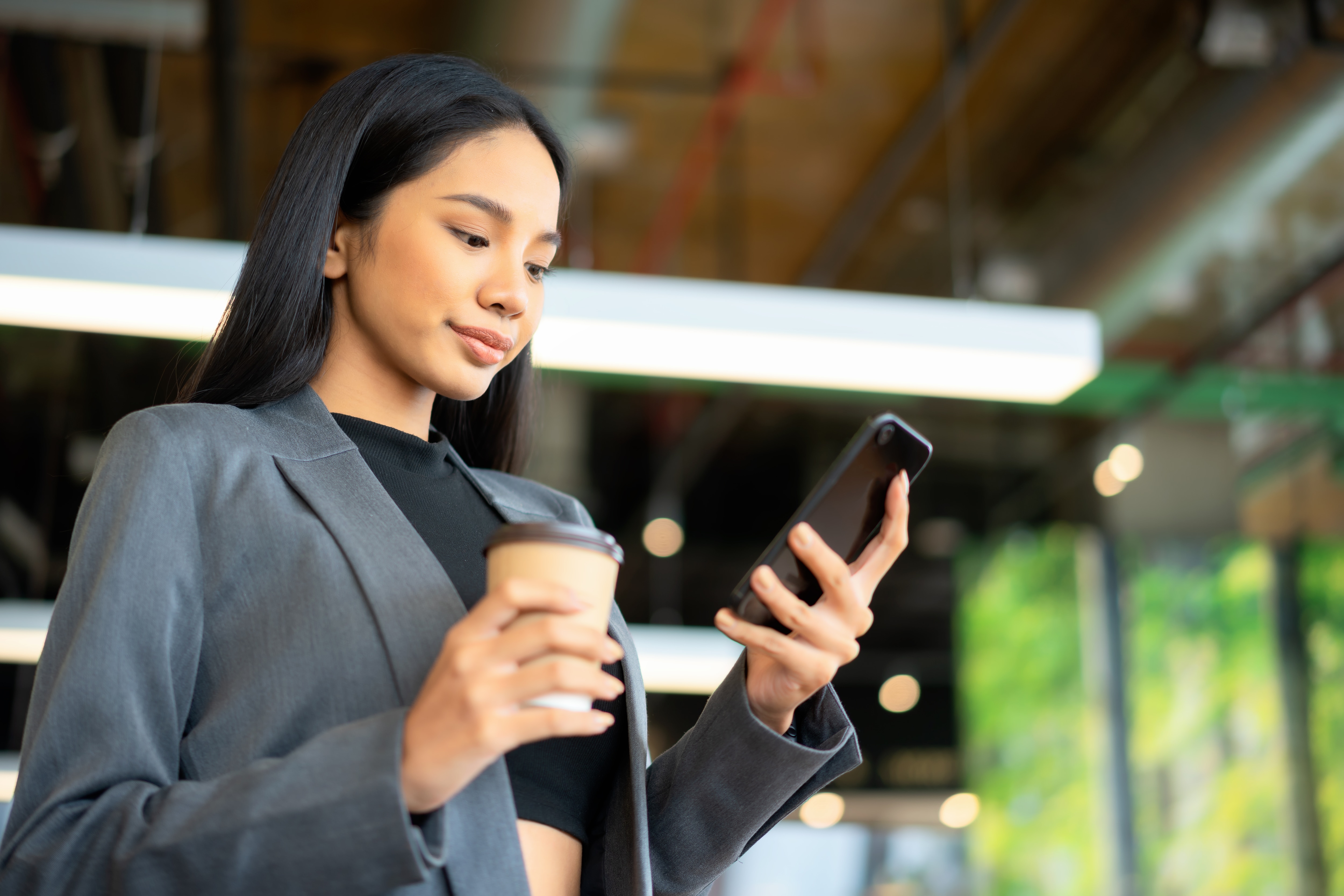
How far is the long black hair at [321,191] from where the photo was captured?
1.00 m

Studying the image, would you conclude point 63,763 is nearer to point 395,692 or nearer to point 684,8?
point 395,692

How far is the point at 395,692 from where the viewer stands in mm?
837

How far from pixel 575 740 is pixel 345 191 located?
0.47 m

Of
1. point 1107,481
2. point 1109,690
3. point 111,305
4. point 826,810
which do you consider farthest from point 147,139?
Result: point 826,810

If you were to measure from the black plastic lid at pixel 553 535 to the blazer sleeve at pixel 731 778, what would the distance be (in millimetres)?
288

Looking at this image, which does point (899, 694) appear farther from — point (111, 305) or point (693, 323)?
point (111, 305)

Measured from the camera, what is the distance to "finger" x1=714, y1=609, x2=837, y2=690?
88 cm

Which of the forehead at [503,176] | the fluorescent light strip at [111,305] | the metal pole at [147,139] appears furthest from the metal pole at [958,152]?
the forehead at [503,176]

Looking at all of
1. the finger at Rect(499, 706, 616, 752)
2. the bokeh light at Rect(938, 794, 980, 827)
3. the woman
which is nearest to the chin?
the woman

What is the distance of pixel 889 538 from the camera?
3.06ft

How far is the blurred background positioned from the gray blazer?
4.65 ft

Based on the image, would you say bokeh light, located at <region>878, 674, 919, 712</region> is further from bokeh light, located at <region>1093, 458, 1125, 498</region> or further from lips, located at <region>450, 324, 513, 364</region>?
lips, located at <region>450, 324, 513, 364</region>

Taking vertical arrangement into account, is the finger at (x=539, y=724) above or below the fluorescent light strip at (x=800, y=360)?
below

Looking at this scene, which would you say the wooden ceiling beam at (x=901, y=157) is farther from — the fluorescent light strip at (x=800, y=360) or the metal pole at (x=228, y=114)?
the metal pole at (x=228, y=114)
